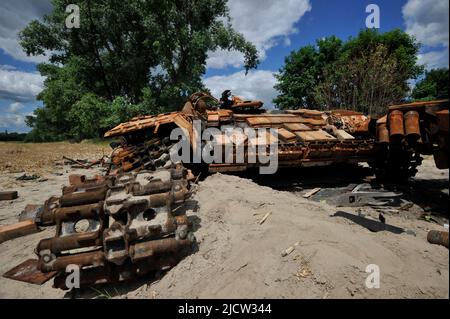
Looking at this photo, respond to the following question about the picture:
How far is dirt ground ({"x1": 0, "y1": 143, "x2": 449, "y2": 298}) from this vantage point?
2.47m

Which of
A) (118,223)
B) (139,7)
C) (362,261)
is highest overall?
(139,7)

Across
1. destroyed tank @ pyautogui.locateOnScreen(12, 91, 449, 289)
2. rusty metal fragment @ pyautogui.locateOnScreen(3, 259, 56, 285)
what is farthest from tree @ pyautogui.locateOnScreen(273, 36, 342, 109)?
rusty metal fragment @ pyautogui.locateOnScreen(3, 259, 56, 285)

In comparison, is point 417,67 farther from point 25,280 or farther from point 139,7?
point 25,280

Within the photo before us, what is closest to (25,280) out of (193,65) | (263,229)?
(263,229)

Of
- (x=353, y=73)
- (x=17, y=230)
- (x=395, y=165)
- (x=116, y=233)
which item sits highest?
(x=353, y=73)

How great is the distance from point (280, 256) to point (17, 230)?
4.03m

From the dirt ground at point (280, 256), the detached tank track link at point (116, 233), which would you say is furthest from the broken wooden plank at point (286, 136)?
the detached tank track link at point (116, 233)

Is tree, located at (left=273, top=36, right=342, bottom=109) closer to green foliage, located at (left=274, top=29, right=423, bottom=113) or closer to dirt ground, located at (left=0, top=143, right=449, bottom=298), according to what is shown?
green foliage, located at (left=274, top=29, right=423, bottom=113)

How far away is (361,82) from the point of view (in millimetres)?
17969

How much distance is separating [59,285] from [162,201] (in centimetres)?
136

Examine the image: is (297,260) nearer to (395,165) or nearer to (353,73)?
(395,165)

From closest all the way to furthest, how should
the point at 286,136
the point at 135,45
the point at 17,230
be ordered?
the point at 17,230
the point at 286,136
the point at 135,45

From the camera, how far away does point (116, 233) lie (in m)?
2.91

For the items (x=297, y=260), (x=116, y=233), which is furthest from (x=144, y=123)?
(x=297, y=260)
